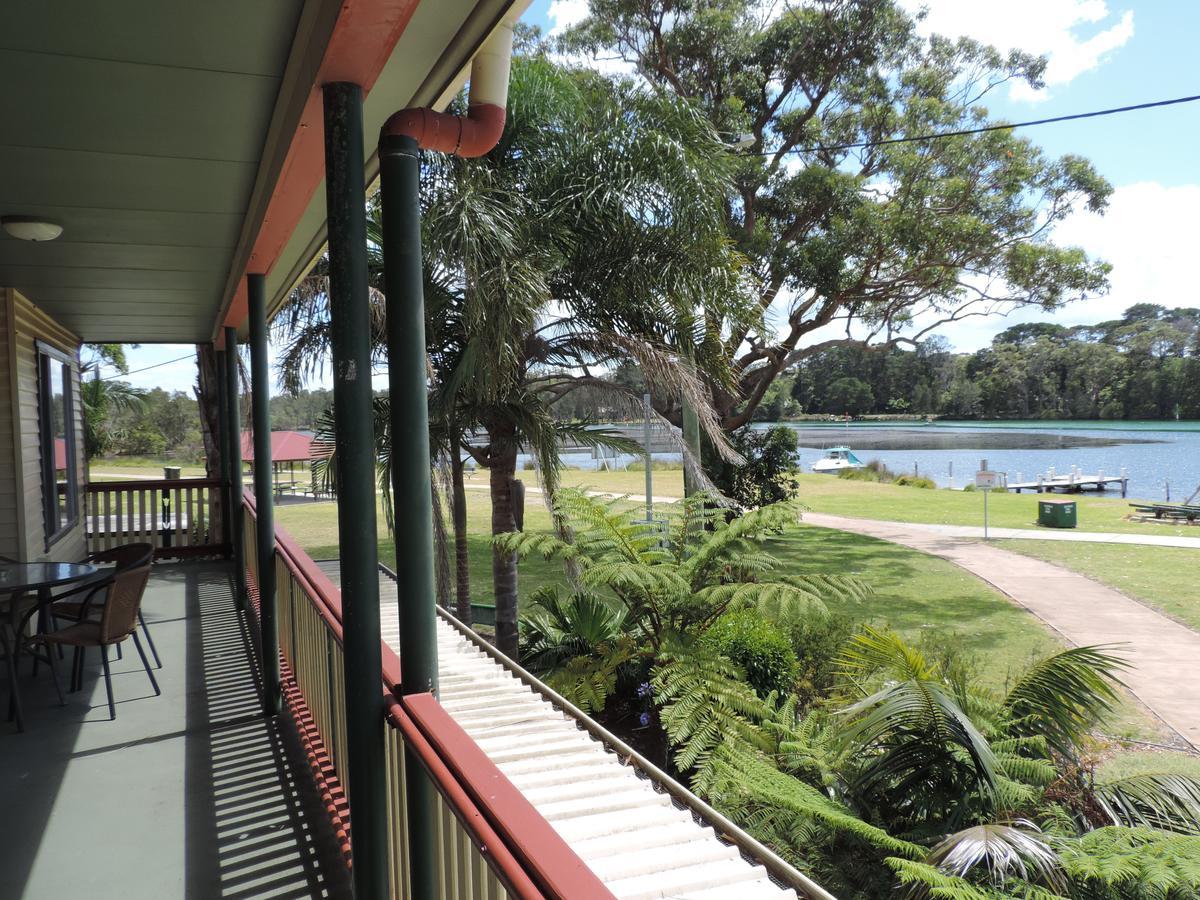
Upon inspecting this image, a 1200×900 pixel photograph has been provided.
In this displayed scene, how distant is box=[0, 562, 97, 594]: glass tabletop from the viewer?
3.98 metres

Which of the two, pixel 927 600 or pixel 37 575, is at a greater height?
pixel 37 575

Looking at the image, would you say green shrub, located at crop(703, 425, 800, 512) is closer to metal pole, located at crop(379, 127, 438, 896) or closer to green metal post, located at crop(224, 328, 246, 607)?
green metal post, located at crop(224, 328, 246, 607)

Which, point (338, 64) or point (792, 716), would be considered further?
point (792, 716)

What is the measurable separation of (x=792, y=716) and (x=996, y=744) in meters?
1.73

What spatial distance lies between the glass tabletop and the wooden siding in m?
0.82

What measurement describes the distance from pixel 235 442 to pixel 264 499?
2392 mm

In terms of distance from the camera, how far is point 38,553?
599 centimetres

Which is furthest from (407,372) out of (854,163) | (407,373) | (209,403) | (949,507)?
(949,507)

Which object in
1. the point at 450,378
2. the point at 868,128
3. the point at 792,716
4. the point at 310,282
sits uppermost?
the point at 868,128

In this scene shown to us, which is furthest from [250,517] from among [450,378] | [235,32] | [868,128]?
[868,128]

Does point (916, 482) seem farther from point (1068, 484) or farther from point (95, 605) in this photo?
point (95, 605)

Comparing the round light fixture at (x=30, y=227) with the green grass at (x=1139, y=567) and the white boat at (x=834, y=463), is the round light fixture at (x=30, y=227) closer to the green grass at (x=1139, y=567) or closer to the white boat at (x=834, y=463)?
the green grass at (x=1139, y=567)

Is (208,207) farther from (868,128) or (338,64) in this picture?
(868,128)

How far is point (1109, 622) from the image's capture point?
11.2 m
